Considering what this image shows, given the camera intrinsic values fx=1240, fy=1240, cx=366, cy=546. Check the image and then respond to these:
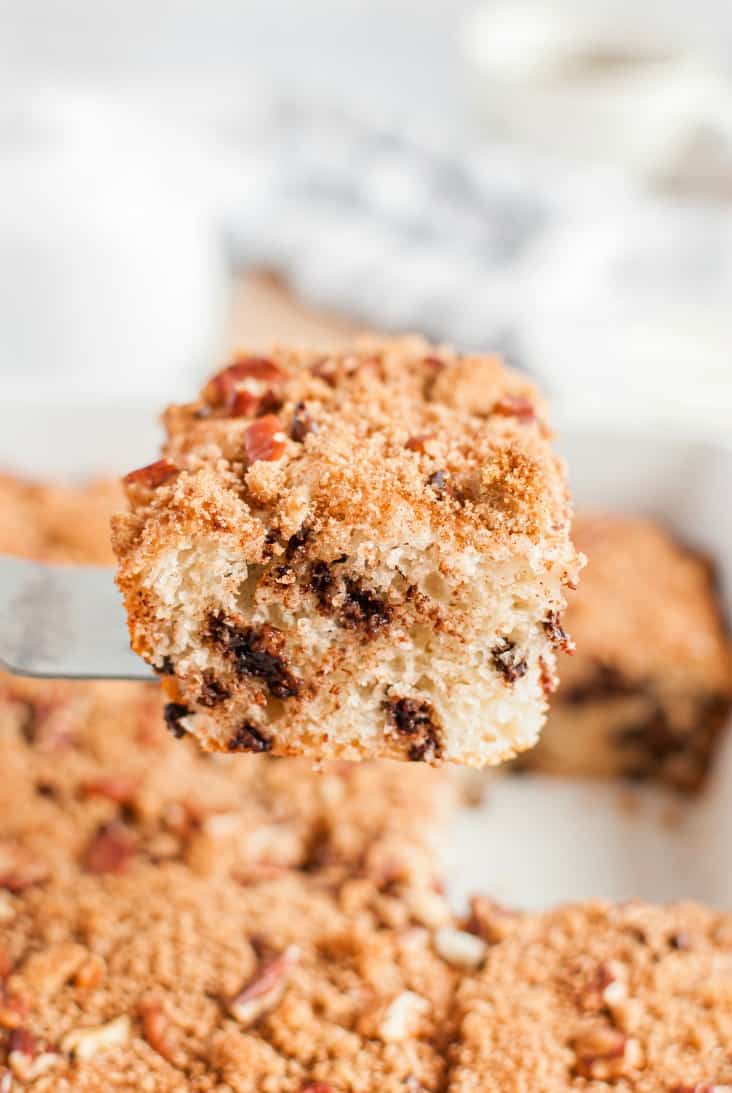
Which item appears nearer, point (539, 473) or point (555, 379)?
point (539, 473)

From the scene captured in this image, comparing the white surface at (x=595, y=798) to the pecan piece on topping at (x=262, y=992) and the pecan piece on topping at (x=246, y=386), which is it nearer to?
the pecan piece on topping at (x=262, y=992)

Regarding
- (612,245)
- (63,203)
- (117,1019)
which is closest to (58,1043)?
(117,1019)

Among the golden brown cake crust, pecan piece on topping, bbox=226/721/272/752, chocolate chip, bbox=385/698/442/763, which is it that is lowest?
the golden brown cake crust

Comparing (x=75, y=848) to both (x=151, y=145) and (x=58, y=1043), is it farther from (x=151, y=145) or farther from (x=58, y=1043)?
(x=151, y=145)

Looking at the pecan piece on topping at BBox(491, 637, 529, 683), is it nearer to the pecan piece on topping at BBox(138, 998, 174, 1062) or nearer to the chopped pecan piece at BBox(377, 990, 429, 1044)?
the chopped pecan piece at BBox(377, 990, 429, 1044)

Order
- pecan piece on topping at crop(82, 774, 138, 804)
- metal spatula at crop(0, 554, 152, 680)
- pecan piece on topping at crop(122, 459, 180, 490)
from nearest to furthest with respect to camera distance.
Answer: pecan piece on topping at crop(122, 459, 180, 490) < metal spatula at crop(0, 554, 152, 680) < pecan piece on topping at crop(82, 774, 138, 804)

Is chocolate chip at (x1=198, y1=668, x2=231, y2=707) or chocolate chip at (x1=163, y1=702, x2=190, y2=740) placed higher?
chocolate chip at (x1=198, y1=668, x2=231, y2=707)

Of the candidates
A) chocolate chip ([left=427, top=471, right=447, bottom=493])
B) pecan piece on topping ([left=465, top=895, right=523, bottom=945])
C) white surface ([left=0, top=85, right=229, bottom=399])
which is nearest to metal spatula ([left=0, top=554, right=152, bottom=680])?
chocolate chip ([left=427, top=471, right=447, bottom=493])
